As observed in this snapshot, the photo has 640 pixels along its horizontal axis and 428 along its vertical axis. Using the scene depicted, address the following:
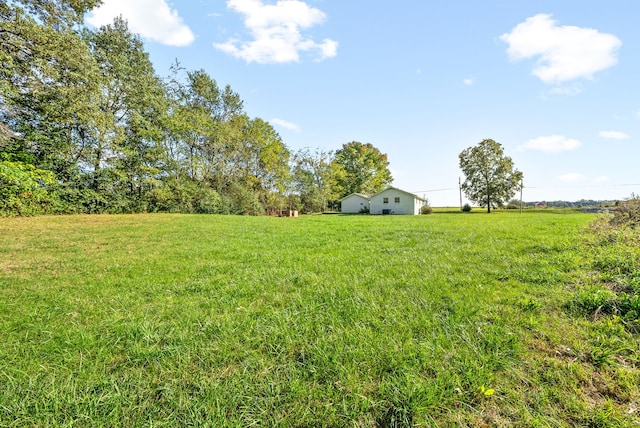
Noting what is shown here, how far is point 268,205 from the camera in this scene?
3306 centimetres

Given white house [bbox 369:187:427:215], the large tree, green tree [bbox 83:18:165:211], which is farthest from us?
the large tree

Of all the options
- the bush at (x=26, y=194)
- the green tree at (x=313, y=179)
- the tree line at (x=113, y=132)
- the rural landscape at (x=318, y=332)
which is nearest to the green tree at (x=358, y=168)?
the green tree at (x=313, y=179)

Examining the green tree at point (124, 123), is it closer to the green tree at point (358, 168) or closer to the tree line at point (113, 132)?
the tree line at point (113, 132)

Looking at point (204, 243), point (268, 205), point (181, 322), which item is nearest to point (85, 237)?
point (204, 243)

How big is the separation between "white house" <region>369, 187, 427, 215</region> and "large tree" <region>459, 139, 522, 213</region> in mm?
12161

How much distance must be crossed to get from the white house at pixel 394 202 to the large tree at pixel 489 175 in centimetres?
1216

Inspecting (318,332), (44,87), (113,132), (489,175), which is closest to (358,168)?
(489,175)

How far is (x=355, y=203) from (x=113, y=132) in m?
31.6

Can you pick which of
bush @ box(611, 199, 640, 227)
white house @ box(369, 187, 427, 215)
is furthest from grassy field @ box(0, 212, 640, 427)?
white house @ box(369, 187, 427, 215)

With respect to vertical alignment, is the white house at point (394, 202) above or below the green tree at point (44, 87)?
below

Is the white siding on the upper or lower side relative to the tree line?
lower

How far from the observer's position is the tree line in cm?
1194

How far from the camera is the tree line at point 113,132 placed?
11938 mm

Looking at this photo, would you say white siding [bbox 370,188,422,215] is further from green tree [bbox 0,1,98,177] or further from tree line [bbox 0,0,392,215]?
green tree [bbox 0,1,98,177]
